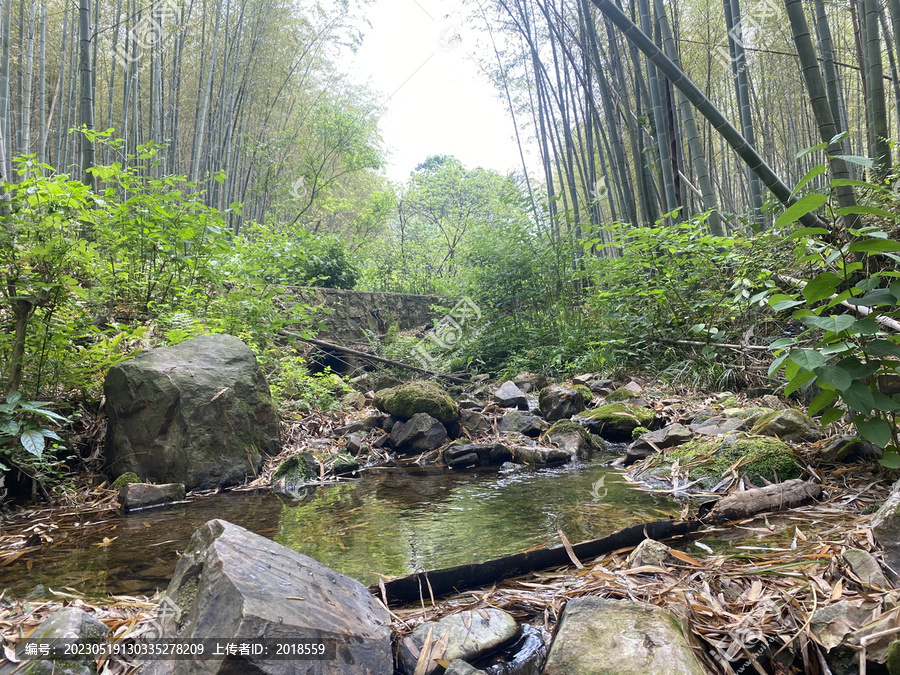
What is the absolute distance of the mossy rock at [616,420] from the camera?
13.1ft

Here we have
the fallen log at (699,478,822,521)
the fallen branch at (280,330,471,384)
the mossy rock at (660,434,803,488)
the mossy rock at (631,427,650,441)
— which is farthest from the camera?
the fallen branch at (280,330,471,384)

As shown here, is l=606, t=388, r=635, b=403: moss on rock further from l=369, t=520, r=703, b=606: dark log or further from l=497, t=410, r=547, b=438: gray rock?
l=369, t=520, r=703, b=606: dark log

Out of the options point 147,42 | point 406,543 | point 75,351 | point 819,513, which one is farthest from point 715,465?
point 147,42

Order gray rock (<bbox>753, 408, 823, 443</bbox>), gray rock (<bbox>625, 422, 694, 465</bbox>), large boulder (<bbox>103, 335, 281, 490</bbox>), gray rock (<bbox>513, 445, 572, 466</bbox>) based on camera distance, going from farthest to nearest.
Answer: gray rock (<bbox>513, 445, 572, 466</bbox>), gray rock (<bbox>625, 422, 694, 465</bbox>), large boulder (<bbox>103, 335, 281, 490</bbox>), gray rock (<bbox>753, 408, 823, 443</bbox>)

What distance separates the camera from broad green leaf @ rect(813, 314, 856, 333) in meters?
1.36

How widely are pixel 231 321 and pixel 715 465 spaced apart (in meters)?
3.78

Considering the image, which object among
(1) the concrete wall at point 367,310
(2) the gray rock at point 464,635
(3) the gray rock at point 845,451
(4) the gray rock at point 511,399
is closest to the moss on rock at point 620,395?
(4) the gray rock at point 511,399

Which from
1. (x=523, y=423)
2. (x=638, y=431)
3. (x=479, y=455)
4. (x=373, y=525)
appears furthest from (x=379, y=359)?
(x=373, y=525)

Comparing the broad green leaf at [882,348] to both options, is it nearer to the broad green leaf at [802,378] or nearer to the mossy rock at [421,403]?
the broad green leaf at [802,378]

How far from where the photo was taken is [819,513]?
6.07 feet

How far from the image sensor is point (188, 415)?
313cm

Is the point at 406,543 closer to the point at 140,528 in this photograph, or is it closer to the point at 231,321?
the point at 140,528

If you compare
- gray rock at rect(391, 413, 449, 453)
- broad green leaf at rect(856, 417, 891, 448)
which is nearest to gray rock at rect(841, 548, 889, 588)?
broad green leaf at rect(856, 417, 891, 448)

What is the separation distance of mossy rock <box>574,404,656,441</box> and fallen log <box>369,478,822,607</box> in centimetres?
186
